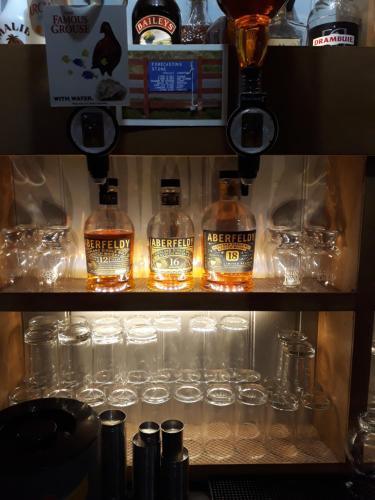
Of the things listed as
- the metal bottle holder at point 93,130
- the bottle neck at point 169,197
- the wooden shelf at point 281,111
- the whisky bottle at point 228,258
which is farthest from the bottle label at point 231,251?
the metal bottle holder at point 93,130

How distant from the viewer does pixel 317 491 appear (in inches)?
38.9

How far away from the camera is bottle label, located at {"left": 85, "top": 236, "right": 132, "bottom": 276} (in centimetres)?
99

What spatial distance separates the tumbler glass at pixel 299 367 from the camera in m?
1.10

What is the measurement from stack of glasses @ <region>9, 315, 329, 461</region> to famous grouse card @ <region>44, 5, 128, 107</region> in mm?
598

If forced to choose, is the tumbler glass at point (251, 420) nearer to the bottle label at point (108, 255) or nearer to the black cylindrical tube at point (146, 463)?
the black cylindrical tube at point (146, 463)

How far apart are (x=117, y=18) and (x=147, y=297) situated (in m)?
0.57

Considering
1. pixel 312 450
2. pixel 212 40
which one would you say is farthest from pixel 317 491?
pixel 212 40

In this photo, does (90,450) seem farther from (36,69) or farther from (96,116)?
(36,69)

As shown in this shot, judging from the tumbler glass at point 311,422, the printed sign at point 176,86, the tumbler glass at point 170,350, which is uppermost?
the printed sign at point 176,86

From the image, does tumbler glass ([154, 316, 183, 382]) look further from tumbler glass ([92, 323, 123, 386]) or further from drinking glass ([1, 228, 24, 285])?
drinking glass ([1, 228, 24, 285])

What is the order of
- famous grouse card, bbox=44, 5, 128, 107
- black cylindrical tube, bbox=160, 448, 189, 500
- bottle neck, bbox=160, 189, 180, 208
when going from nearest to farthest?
famous grouse card, bbox=44, 5, 128, 107, black cylindrical tube, bbox=160, 448, 189, 500, bottle neck, bbox=160, 189, 180, 208

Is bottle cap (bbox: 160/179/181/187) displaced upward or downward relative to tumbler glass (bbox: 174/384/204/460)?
upward

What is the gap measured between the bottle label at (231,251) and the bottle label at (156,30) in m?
0.46

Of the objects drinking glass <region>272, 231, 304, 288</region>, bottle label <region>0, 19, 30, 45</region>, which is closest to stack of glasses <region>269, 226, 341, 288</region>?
drinking glass <region>272, 231, 304, 288</region>
